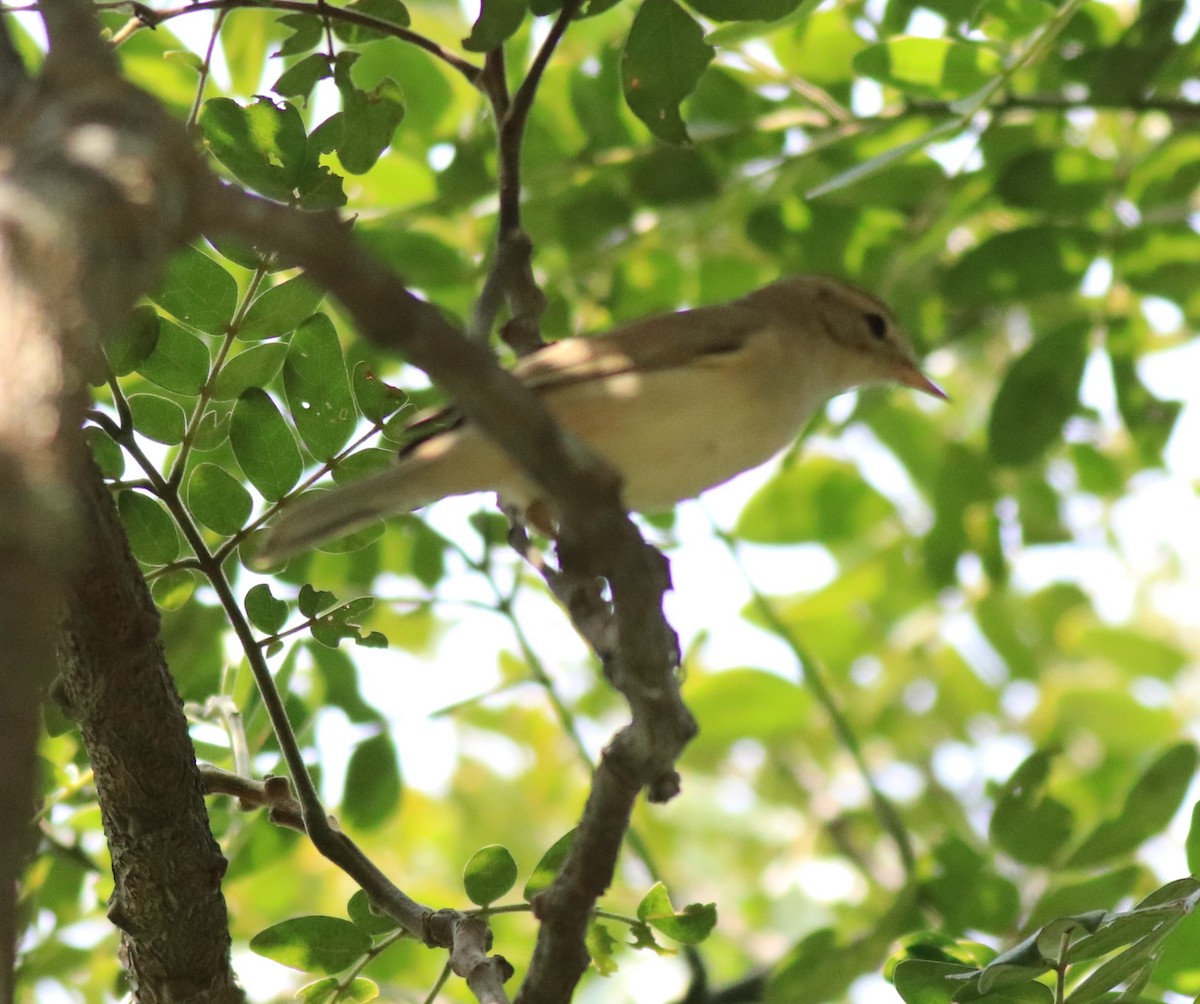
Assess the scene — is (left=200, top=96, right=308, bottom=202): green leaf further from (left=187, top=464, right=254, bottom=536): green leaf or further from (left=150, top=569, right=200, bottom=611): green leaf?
(left=150, top=569, right=200, bottom=611): green leaf

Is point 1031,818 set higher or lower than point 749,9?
lower

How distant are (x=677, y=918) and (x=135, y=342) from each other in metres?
1.49

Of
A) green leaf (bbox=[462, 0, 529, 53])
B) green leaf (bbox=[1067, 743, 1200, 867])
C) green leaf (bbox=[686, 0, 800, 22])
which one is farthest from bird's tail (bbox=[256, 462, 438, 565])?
green leaf (bbox=[1067, 743, 1200, 867])

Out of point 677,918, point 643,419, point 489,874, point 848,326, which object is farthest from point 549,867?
point 848,326

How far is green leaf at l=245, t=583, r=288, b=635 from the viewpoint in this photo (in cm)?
262

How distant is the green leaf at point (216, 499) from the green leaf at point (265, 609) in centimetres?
18

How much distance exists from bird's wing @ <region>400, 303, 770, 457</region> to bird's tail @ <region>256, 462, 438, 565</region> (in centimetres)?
10

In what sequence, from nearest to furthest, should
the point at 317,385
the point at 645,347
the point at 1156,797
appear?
the point at 317,385 < the point at 1156,797 < the point at 645,347

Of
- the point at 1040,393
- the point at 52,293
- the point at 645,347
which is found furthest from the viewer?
the point at 1040,393

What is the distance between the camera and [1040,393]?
441cm

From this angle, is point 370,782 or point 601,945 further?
point 370,782

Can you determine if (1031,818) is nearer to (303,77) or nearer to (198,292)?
(198,292)

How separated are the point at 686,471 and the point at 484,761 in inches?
129

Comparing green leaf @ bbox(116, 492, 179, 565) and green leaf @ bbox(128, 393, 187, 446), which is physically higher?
green leaf @ bbox(128, 393, 187, 446)
